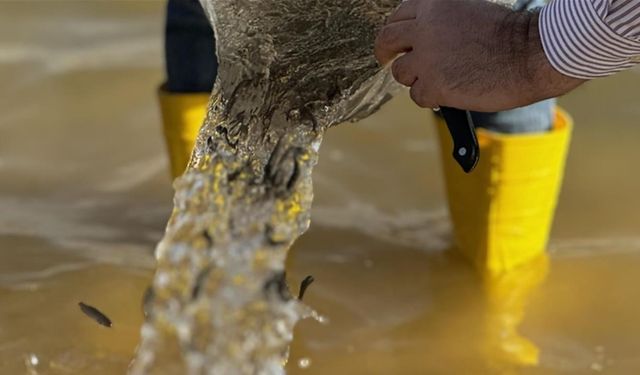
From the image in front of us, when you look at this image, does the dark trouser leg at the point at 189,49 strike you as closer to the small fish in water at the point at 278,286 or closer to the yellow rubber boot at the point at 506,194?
the yellow rubber boot at the point at 506,194

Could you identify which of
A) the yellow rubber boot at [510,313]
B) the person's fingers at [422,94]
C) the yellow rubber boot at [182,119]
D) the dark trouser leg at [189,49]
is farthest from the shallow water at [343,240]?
the person's fingers at [422,94]

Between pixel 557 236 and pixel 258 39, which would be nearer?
pixel 258 39

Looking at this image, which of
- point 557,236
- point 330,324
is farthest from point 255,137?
point 557,236

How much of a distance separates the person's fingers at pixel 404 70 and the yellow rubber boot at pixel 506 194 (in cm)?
49

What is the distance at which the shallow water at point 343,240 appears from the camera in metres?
1.46

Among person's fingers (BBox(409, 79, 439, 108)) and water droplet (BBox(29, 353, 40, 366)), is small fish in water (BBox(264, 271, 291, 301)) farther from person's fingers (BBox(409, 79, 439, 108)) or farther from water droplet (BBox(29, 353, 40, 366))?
water droplet (BBox(29, 353, 40, 366))

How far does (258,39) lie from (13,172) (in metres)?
0.99

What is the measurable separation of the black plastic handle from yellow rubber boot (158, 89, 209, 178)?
596 mm

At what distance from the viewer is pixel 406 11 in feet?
3.64

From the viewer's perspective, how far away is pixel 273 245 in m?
1.10

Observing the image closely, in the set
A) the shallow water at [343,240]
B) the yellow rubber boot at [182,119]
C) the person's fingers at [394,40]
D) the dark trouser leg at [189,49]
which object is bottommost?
the shallow water at [343,240]

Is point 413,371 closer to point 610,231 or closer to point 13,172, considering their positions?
point 610,231

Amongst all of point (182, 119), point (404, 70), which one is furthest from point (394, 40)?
point (182, 119)

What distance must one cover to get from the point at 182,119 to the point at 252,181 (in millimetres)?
571
